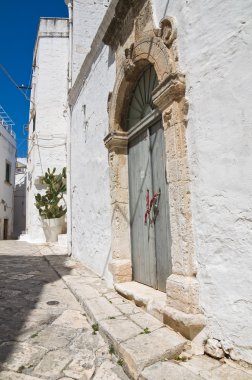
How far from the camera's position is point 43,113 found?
14.1 metres

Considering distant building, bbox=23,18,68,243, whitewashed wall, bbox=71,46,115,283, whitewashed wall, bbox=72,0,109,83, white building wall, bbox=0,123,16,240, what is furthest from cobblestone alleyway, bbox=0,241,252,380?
white building wall, bbox=0,123,16,240

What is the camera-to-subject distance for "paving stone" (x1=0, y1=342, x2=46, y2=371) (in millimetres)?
2023

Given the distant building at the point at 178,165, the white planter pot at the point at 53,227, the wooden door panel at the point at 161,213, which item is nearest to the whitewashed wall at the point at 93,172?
the distant building at the point at 178,165

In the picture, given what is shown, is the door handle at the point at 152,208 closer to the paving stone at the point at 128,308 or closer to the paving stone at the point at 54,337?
the paving stone at the point at 128,308

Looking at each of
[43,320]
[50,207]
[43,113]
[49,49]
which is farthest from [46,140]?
[43,320]

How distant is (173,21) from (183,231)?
2039 mm

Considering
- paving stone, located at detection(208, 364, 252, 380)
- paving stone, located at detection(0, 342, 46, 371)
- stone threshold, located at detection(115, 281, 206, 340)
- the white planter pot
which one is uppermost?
the white planter pot

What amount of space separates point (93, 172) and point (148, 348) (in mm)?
3615

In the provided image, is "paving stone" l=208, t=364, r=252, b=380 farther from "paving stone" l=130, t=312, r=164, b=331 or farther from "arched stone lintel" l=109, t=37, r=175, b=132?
"arched stone lintel" l=109, t=37, r=175, b=132

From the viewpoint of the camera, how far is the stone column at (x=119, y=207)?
146 inches

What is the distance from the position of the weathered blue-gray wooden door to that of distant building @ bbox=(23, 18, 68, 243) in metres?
10.4

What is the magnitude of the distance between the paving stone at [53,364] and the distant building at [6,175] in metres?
16.9

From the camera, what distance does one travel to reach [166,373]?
1722mm

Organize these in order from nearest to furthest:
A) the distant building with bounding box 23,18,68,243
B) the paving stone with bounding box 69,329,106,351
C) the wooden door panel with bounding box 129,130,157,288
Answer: the paving stone with bounding box 69,329,106,351
the wooden door panel with bounding box 129,130,157,288
the distant building with bounding box 23,18,68,243
